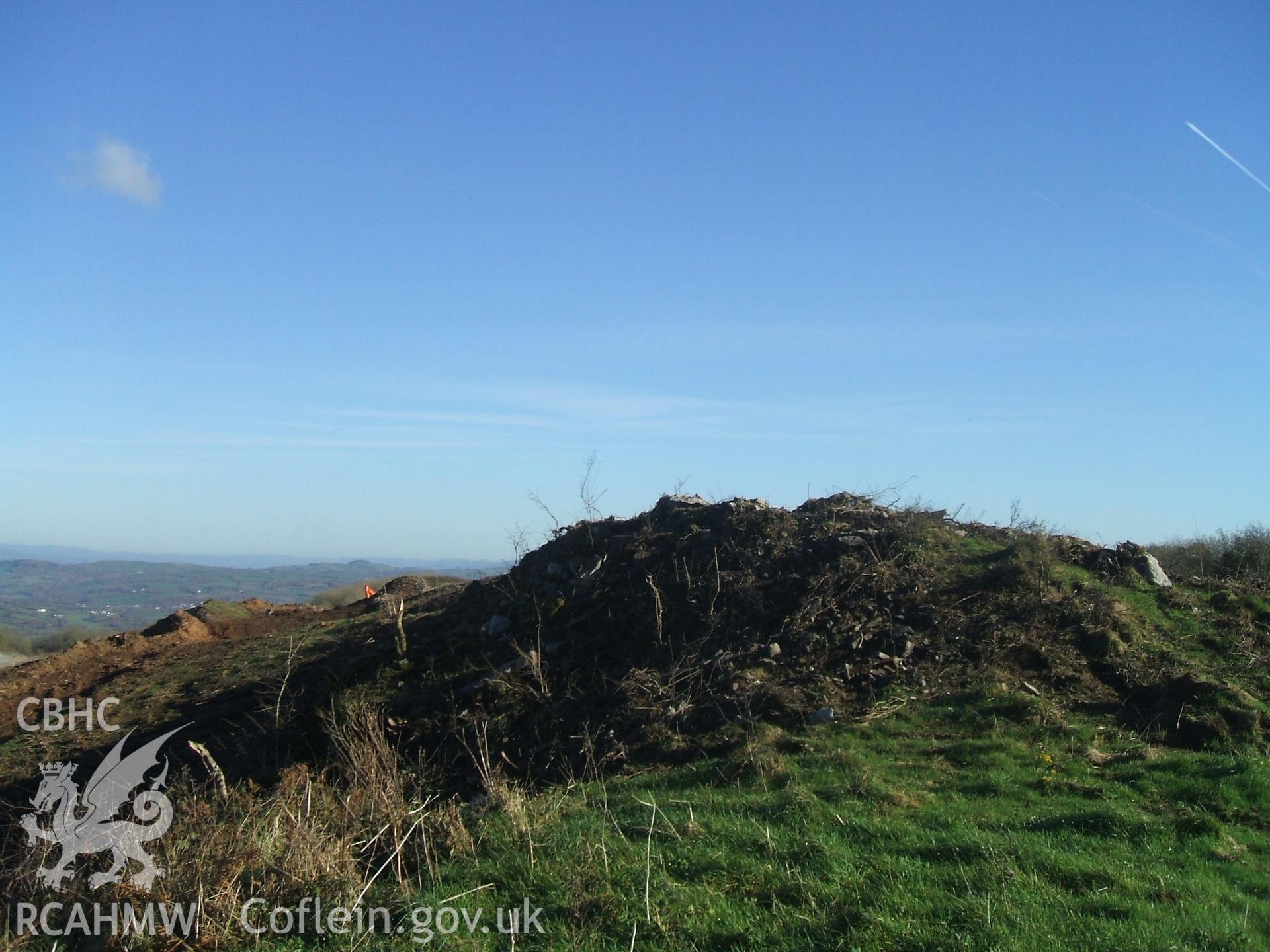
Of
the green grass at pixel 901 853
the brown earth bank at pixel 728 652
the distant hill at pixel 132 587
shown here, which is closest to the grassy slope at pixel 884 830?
the green grass at pixel 901 853

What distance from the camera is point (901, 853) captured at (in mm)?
6086

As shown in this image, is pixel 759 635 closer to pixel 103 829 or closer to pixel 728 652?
pixel 728 652

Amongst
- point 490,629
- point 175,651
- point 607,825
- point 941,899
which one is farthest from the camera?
point 175,651

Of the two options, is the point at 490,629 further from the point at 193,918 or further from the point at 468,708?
the point at 193,918

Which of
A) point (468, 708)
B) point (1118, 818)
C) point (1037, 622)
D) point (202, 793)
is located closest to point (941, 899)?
point (1118, 818)

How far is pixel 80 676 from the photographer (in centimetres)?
1800

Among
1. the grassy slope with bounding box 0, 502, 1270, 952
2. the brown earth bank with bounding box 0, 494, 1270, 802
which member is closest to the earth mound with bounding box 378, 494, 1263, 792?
the brown earth bank with bounding box 0, 494, 1270, 802

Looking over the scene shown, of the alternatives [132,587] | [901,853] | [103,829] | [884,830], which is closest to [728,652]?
[884,830]

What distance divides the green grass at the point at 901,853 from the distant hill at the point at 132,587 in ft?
117

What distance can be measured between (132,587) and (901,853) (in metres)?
75.1

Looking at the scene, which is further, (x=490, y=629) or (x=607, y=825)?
(x=490, y=629)

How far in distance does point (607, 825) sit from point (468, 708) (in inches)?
198

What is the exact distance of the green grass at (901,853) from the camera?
201 inches

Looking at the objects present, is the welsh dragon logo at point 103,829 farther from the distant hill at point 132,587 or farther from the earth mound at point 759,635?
the distant hill at point 132,587
